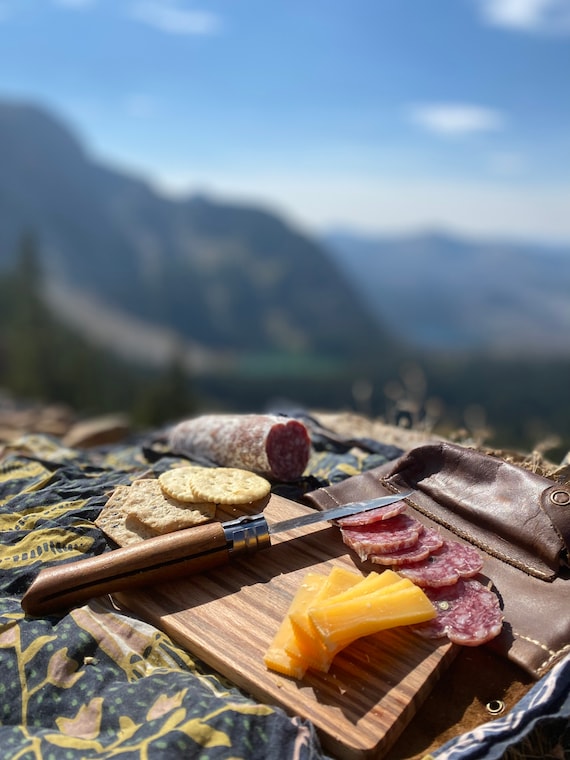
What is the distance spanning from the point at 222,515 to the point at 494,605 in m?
1.28

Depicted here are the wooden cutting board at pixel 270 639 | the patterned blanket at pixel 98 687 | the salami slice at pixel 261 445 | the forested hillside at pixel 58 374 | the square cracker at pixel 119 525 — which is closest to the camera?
the patterned blanket at pixel 98 687

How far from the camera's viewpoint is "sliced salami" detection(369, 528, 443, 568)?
8.68 feet

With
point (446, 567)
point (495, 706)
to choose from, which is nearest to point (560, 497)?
point (446, 567)

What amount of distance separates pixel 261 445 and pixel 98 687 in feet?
5.82

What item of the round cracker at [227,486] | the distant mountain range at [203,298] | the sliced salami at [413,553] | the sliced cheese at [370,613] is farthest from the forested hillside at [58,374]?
the distant mountain range at [203,298]

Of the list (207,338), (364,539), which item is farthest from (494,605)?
(207,338)

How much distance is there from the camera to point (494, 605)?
245 cm

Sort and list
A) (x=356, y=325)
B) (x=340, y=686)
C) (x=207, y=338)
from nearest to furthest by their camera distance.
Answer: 1. (x=340, y=686)
2. (x=207, y=338)
3. (x=356, y=325)

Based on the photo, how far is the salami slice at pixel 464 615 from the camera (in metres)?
2.32

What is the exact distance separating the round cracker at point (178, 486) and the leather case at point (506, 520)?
0.64m

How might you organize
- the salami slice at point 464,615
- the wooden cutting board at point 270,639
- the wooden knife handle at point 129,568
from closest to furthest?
the wooden cutting board at point 270,639
the salami slice at point 464,615
the wooden knife handle at point 129,568

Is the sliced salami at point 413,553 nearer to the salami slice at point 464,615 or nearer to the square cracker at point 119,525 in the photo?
the salami slice at point 464,615

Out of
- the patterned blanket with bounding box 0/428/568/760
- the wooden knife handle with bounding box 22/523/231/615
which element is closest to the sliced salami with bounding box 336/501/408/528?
the wooden knife handle with bounding box 22/523/231/615

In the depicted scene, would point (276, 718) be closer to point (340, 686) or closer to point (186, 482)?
point (340, 686)
